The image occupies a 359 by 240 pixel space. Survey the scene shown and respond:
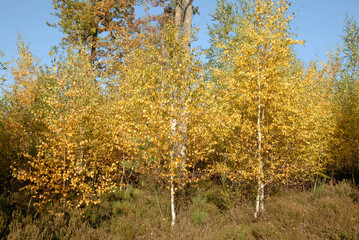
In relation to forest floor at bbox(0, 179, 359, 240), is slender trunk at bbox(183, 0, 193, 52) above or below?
above

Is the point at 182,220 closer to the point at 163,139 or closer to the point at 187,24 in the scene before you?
the point at 163,139

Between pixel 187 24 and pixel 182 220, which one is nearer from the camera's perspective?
pixel 182 220

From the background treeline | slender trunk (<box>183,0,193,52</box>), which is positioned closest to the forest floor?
the background treeline

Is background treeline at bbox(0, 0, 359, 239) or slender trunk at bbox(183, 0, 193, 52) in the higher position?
slender trunk at bbox(183, 0, 193, 52)

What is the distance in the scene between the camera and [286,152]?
847cm

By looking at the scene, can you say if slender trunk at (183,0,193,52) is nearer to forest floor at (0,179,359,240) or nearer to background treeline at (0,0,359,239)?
background treeline at (0,0,359,239)

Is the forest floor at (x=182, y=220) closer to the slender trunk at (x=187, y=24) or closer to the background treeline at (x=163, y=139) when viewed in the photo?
the background treeline at (x=163, y=139)

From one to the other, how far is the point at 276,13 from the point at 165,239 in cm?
823

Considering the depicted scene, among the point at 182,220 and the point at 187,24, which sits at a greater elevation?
the point at 187,24

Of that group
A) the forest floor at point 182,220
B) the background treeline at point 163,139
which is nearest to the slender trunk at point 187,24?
the background treeline at point 163,139

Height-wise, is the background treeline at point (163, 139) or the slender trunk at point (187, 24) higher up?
the slender trunk at point (187, 24)

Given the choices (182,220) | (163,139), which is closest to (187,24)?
(163,139)

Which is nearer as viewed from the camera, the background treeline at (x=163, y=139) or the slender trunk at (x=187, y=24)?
the background treeline at (x=163, y=139)

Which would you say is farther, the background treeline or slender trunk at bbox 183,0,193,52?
slender trunk at bbox 183,0,193,52
